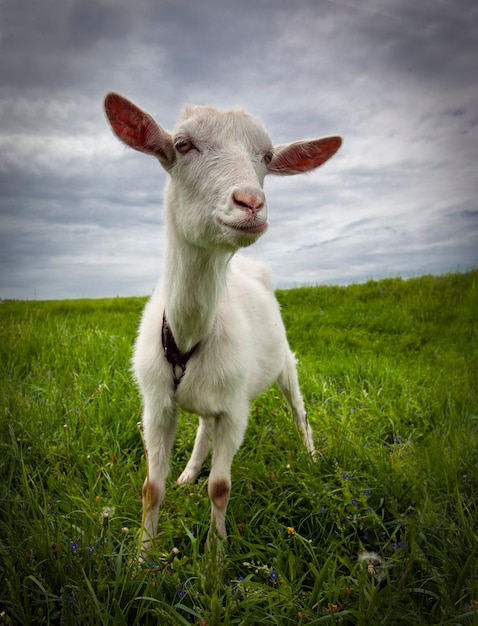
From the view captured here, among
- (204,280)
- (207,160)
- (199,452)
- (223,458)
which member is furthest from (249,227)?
(199,452)

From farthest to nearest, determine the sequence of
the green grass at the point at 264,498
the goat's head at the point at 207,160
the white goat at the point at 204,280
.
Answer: the white goat at the point at 204,280
the goat's head at the point at 207,160
the green grass at the point at 264,498

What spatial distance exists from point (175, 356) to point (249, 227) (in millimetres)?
973

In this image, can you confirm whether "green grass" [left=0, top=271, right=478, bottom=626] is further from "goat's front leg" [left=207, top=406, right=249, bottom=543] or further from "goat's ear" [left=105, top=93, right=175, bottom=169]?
"goat's ear" [left=105, top=93, right=175, bottom=169]

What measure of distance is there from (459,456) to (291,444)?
113 cm

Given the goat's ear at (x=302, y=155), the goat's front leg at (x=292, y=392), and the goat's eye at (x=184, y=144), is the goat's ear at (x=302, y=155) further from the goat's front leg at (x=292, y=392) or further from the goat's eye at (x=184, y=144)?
the goat's front leg at (x=292, y=392)

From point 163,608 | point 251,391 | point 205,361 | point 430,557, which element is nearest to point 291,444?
point 251,391

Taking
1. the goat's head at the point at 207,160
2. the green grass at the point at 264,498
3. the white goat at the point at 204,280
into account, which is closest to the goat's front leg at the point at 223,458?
the white goat at the point at 204,280

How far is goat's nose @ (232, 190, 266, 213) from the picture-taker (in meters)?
1.87

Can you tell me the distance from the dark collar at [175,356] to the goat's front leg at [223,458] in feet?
1.18

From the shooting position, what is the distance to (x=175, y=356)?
Answer: 2543mm

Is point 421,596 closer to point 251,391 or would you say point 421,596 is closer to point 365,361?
point 251,391

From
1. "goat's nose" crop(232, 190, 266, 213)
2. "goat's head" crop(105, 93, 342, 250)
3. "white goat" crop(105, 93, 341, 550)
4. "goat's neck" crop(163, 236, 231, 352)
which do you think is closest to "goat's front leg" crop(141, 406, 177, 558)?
"white goat" crop(105, 93, 341, 550)

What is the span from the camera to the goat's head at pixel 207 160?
198 centimetres

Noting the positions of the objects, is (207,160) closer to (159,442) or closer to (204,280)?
(204,280)
